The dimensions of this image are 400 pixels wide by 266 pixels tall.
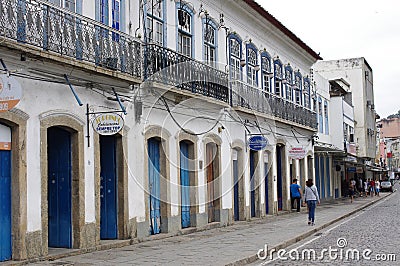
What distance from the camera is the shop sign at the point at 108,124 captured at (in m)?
12.3

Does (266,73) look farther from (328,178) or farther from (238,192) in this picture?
(328,178)

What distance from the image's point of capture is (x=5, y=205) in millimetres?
10938

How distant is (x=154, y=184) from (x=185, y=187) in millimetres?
1814

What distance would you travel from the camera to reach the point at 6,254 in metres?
10.9

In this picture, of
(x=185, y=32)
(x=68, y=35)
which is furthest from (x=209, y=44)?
(x=68, y=35)

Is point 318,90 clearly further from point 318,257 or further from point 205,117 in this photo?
point 318,257

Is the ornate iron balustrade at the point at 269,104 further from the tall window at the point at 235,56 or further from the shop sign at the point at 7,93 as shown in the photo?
the shop sign at the point at 7,93

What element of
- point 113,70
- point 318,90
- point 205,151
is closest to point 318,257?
point 113,70

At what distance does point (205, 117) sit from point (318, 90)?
17.7m

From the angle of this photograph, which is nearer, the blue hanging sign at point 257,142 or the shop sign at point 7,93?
the shop sign at point 7,93

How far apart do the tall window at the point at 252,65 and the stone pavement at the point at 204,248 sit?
6135 millimetres

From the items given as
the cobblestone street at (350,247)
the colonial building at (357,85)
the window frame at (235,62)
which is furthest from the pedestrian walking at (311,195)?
the colonial building at (357,85)

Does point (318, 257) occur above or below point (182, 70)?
below

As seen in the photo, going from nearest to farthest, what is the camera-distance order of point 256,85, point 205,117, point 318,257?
1. point 318,257
2. point 205,117
3. point 256,85
